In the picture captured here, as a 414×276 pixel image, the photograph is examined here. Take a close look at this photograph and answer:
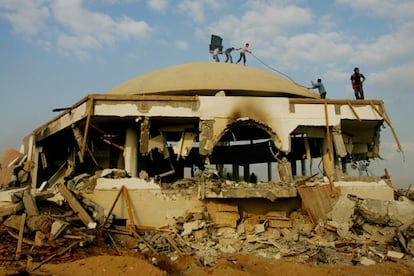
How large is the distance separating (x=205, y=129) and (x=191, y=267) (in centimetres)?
485

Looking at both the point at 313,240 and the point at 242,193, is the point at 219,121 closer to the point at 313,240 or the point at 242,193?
the point at 242,193

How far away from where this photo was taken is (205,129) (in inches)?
494

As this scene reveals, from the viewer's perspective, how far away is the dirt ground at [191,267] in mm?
8055

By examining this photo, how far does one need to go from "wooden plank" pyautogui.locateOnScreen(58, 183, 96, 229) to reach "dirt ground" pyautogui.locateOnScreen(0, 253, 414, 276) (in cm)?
174

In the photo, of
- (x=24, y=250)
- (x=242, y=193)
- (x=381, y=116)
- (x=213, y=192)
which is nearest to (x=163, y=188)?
(x=213, y=192)

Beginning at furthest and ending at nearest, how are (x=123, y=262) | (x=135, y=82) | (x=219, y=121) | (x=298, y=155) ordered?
(x=298, y=155)
(x=135, y=82)
(x=219, y=121)
(x=123, y=262)

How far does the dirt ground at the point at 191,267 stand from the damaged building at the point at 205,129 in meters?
2.30

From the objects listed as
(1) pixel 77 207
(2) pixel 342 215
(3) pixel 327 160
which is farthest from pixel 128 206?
(3) pixel 327 160

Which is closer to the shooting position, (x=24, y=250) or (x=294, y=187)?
(x=24, y=250)

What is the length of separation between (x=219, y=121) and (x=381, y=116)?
6268mm

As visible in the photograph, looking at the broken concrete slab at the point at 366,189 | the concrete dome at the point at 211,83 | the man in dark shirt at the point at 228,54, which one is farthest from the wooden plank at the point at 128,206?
the man in dark shirt at the point at 228,54

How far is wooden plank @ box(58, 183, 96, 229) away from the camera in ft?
35.0

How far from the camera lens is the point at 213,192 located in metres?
11.6

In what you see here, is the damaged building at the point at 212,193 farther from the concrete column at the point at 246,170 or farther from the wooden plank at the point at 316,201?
the concrete column at the point at 246,170
